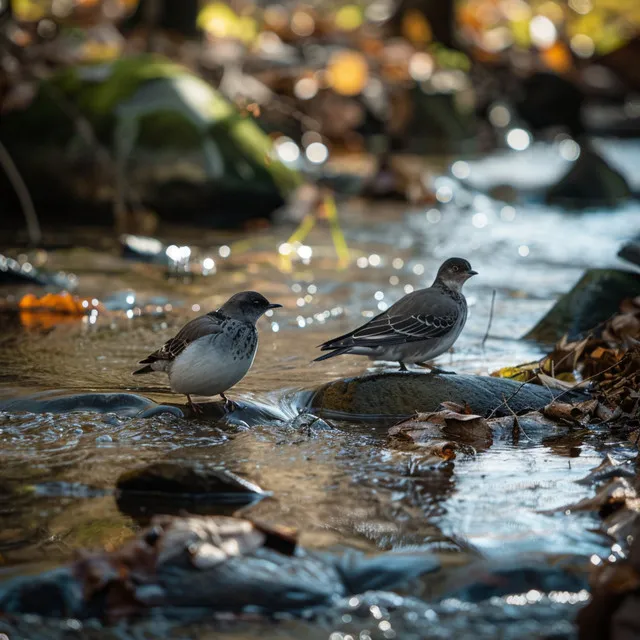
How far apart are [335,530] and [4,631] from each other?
1.34 m

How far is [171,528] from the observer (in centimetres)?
384

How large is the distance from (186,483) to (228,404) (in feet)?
5.07

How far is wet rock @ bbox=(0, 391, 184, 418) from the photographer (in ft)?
19.0

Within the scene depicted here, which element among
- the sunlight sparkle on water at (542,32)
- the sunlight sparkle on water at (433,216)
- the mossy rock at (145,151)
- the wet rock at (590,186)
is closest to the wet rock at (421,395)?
the mossy rock at (145,151)

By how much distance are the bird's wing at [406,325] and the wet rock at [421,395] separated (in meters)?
0.27

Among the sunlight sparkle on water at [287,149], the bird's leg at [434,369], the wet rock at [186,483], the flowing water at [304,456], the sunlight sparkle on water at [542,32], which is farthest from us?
the sunlight sparkle on water at [542,32]

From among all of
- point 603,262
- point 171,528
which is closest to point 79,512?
point 171,528

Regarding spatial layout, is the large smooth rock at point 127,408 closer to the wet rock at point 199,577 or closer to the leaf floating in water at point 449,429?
the leaf floating in water at point 449,429

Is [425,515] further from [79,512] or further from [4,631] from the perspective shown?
[4,631]

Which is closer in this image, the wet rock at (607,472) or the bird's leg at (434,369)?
the wet rock at (607,472)

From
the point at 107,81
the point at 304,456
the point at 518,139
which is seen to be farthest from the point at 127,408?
the point at 518,139

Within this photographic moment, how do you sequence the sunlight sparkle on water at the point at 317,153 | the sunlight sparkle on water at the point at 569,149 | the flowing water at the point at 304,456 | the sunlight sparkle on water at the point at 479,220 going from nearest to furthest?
the flowing water at the point at 304,456 → the sunlight sparkle on water at the point at 479,220 → the sunlight sparkle on water at the point at 317,153 → the sunlight sparkle on water at the point at 569,149

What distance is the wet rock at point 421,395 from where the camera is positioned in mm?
5945

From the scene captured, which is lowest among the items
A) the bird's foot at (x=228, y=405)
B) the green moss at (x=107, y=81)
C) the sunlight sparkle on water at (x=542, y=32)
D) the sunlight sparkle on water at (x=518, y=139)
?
the bird's foot at (x=228, y=405)
